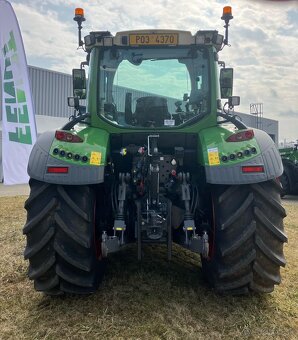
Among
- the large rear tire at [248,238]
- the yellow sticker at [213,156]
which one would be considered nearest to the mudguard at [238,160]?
the yellow sticker at [213,156]

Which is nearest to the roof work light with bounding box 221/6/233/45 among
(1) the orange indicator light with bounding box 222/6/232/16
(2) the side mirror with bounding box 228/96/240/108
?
(1) the orange indicator light with bounding box 222/6/232/16

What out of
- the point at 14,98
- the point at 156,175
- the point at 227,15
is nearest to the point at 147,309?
the point at 156,175

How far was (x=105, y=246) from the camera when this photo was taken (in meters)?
2.98

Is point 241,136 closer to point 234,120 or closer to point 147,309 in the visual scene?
point 234,120

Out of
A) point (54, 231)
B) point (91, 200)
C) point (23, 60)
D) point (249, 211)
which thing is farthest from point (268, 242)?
point (23, 60)

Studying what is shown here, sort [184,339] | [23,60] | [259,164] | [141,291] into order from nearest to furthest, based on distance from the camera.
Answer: [184,339], [259,164], [141,291], [23,60]

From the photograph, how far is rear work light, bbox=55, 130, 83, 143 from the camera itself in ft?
10.2

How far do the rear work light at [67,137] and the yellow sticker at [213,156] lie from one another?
3.56 feet

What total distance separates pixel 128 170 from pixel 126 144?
271mm

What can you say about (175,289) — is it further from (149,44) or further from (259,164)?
(149,44)

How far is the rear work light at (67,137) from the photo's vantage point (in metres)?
3.10

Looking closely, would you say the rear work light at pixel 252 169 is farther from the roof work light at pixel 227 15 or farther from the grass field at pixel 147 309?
the roof work light at pixel 227 15

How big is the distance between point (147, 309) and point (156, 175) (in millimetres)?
1097

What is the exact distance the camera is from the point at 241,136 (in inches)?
122
